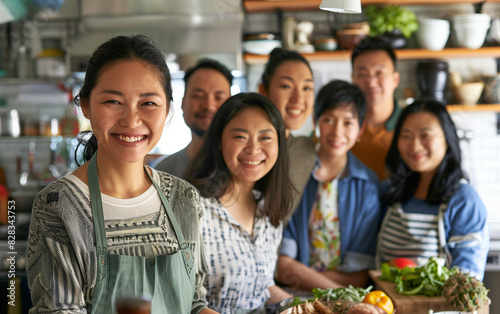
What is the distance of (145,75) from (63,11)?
268 centimetres

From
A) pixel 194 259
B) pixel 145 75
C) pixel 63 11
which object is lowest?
pixel 194 259

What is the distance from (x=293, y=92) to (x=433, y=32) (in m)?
1.67

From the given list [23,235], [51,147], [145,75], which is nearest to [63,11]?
[51,147]

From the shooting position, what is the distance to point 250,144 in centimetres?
154

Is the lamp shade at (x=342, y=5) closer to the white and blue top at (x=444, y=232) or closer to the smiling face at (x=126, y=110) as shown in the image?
the smiling face at (x=126, y=110)

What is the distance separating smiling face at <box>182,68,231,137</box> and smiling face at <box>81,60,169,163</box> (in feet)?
2.70

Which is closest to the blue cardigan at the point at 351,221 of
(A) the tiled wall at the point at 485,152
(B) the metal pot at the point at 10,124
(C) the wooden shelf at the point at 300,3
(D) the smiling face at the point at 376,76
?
(D) the smiling face at the point at 376,76

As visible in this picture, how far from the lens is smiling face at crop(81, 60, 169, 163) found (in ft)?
3.50

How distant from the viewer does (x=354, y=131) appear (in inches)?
75.7

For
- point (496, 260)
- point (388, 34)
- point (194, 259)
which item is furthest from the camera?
point (388, 34)

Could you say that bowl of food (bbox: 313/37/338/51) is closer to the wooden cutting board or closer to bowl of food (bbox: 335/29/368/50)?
bowl of food (bbox: 335/29/368/50)

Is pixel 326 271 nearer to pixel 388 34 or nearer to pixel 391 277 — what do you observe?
pixel 391 277

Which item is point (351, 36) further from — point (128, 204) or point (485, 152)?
point (128, 204)

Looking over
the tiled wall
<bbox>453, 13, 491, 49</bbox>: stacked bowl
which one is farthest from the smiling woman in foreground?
the tiled wall
